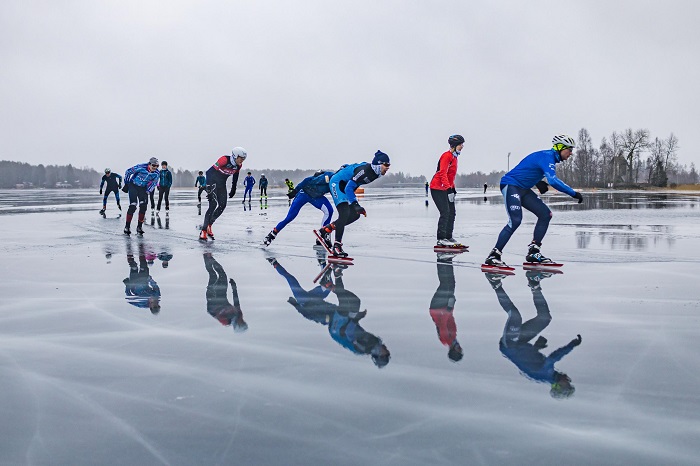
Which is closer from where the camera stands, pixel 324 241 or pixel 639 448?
pixel 639 448

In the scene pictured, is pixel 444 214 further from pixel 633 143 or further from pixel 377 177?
pixel 633 143

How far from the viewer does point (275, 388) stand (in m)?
3.28

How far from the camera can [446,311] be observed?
517 centimetres

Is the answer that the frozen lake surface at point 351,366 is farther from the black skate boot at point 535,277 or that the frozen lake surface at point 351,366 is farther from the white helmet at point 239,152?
the white helmet at point 239,152

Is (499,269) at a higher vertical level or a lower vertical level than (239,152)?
lower

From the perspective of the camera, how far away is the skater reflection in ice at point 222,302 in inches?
191

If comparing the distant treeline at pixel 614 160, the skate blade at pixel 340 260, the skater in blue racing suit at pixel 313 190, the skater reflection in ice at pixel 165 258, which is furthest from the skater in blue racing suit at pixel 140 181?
the distant treeline at pixel 614 160

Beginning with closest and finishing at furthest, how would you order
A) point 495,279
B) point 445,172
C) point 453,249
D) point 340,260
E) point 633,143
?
point 495,279, point 340,260, point 453,249, point 445,172, point 633,143

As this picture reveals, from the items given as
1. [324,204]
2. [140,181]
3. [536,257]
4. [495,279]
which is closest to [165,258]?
[324,204]

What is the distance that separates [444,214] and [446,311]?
499 centimetres

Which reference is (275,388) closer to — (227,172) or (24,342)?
(24,342)

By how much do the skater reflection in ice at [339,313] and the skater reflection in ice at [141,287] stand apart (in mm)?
1285

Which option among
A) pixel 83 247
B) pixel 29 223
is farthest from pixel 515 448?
pixel 29 223

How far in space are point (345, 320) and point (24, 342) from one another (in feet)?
7.59
